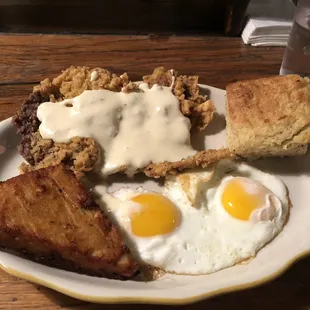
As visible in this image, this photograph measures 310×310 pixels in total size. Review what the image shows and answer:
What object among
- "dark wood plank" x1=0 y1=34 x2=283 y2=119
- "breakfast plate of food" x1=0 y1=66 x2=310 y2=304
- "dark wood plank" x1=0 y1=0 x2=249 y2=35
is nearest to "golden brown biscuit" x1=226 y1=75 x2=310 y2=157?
"breakfast plate of food" x1=0 y1=66 x2=310 y2=304

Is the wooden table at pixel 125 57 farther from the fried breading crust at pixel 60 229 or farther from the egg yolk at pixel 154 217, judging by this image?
the egg yolk at pixel 154 217

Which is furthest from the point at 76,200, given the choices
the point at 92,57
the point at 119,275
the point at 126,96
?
the point at 92,57

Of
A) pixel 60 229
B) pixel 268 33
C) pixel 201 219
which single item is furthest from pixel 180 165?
pixel 268 33

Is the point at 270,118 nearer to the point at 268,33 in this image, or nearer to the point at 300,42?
the point at 300,42

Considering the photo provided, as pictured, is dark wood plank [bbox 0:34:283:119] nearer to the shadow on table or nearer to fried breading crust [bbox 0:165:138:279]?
fried breading crust [bbox 0:165:138:279]

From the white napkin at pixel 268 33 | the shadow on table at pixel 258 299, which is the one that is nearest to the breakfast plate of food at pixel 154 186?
the shadow on table at pixel 258 299
